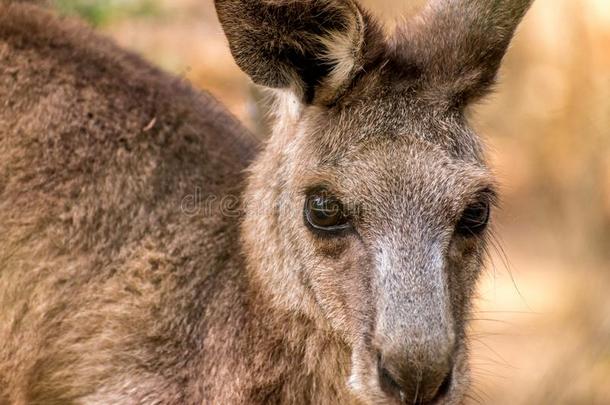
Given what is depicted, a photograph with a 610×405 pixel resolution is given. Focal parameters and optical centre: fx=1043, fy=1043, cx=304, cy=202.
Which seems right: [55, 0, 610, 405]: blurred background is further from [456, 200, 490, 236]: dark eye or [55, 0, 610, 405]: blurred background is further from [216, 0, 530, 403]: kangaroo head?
[456, 200, 490, 236]: dark eye

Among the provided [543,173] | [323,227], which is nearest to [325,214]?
[323,227]

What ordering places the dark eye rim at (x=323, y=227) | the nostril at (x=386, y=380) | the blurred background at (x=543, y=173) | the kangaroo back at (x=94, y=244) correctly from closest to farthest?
the nostril at (x=386, y=380), the dark eye rim at (x=323, y=227), the kangaroo back at (x=94, y=244), the blurred background at (x=543, y=173)

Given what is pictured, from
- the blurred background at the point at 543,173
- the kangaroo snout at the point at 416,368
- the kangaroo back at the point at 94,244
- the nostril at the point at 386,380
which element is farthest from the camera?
→ the blurred background at the point at 543,173

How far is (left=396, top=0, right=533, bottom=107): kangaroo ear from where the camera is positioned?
17.0ft

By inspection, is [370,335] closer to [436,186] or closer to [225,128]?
[436,186]

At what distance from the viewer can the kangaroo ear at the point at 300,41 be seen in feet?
15.9

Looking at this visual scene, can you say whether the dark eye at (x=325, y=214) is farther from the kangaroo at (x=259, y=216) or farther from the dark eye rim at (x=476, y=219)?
the dark eye rim at (x=476, y=219)

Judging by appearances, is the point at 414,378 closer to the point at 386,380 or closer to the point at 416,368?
the point at 416,368

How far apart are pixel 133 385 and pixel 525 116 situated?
36.1 feet

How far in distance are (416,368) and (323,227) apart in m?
0.88

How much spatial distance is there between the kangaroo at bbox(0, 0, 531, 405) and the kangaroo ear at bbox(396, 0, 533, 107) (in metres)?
0.01

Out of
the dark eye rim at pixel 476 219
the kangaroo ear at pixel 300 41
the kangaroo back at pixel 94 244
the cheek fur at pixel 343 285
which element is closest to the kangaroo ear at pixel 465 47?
the kangaroo ear at pixel 300 41

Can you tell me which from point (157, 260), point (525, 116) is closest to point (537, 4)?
point (525, 116)

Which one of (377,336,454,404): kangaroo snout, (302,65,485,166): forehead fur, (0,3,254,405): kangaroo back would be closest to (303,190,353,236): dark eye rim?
(302,65,485,166): forehead fur
